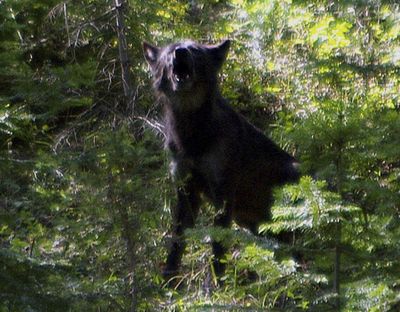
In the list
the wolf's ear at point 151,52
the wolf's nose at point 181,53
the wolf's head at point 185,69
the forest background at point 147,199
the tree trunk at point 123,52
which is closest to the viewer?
the forest background at point 147,199

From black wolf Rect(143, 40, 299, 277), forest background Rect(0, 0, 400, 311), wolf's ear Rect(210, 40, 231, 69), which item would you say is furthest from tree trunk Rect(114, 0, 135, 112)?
wolf's ear Rect(210, 40, 231, 69)

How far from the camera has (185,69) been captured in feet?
27.7

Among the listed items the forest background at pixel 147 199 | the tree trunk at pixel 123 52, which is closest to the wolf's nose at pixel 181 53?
the forest background at pixel 147 199

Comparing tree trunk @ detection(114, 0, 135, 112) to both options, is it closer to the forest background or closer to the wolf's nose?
the forest background

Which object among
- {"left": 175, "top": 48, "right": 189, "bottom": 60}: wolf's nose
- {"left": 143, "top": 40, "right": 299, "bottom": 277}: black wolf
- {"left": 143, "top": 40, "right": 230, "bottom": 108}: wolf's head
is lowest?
{"left": 143, "top": 40, "right": 299, "bottom": 277}: black wolf

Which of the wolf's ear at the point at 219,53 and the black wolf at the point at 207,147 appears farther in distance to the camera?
the wolf's ear at the point at 219,53

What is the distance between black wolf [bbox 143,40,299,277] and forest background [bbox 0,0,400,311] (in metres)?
0.27

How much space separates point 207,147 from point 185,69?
787 millimetres

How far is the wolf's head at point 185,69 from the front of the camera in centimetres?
837

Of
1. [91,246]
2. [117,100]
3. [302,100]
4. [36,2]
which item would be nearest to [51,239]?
[91,246]

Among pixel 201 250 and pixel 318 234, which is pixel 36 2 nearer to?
pixel 201 250

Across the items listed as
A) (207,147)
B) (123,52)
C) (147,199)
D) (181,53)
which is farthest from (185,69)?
(147,199)

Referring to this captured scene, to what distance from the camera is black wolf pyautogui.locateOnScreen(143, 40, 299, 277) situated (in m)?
8.42

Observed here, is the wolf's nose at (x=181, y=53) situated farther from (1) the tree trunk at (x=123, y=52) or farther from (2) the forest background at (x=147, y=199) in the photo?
(1) the tree trunk at (x=123, y=52)
